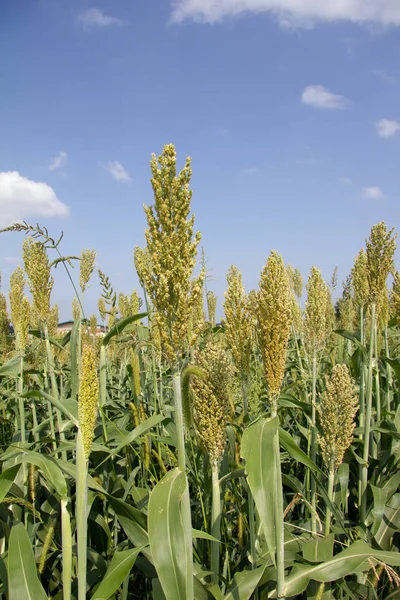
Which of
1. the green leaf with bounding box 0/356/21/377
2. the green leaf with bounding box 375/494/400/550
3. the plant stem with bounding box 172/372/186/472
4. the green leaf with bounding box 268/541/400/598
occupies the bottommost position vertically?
the green leaf with bounding box 375/494/400/550

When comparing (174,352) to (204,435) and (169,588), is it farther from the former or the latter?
(169,588)

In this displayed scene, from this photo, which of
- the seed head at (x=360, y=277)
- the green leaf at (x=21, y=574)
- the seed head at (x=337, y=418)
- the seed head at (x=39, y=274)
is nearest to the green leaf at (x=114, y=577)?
the green leaf at (x=21, y=574)

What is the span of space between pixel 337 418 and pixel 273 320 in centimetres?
104

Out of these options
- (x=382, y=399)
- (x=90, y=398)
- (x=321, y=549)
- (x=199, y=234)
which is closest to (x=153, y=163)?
(x=199, y=234)

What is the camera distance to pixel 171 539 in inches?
73.7

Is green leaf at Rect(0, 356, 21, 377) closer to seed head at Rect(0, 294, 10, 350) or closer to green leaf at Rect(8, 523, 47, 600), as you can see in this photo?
green leaf at Rect(8, 523, 47, 600)

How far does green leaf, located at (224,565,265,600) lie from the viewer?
90.2 inches

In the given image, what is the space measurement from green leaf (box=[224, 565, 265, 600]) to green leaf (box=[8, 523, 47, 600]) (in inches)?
35.3

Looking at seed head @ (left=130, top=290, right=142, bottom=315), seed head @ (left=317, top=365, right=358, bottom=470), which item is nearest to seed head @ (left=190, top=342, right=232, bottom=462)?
seed head @ (left=317, top=365, right=358, bottom=470)

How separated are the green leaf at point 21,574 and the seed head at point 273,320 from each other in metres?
1.38

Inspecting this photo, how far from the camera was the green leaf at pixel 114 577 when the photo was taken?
6.87 ft

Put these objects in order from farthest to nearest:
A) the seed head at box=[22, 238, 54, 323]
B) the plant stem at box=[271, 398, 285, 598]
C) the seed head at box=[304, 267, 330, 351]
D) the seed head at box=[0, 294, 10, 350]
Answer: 1. the seed head at box=[0, 294, 10, 350]
2. the seed head at box=[304, 267, 330, 351]
3. the seed head at box=[22, 238, 54, 323]
4. the plant stem at box=[271, 398, 285, 598]

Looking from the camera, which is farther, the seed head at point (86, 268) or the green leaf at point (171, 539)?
the seed head at point (86, 268)

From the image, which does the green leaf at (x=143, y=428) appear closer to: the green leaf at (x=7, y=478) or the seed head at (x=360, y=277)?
the green leaf at (x=7, y=478)
